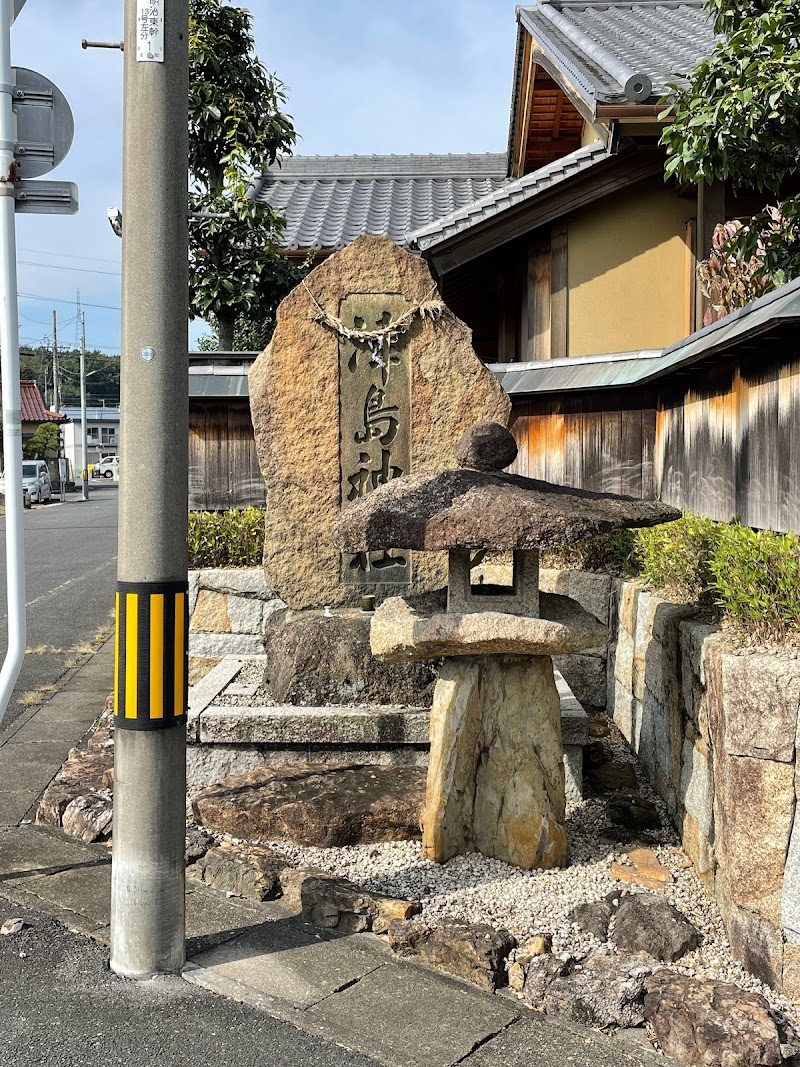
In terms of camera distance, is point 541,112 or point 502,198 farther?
point 541,112

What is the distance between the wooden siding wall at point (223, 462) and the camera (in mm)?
9297

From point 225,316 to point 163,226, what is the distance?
23.3 feet

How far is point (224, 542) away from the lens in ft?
27.8

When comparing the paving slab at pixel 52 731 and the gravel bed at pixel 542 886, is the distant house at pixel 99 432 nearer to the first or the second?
the paving slab at pixel 52 731

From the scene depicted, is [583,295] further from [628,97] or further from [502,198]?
[628,97]

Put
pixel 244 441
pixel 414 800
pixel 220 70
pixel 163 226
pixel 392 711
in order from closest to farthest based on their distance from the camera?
pixel 163 226 → pixel 414 800 → pixel 392 711 → pixel 244 441 → pixel 220 70

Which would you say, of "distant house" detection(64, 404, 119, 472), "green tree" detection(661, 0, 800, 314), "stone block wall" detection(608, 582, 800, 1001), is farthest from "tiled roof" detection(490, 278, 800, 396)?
"distant house" detection(64, 404, 119, 472)

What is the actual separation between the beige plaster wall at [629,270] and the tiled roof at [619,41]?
128 cm

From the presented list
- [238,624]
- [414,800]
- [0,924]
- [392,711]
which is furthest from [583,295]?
[0,924]

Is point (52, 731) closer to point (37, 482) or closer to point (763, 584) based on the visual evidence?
point (763, 584)

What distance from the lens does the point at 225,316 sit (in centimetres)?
1046

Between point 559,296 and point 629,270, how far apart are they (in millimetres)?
807

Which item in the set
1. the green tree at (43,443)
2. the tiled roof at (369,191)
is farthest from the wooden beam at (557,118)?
the green tree at (43,443)

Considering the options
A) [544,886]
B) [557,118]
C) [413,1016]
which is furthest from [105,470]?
[413,1016]
